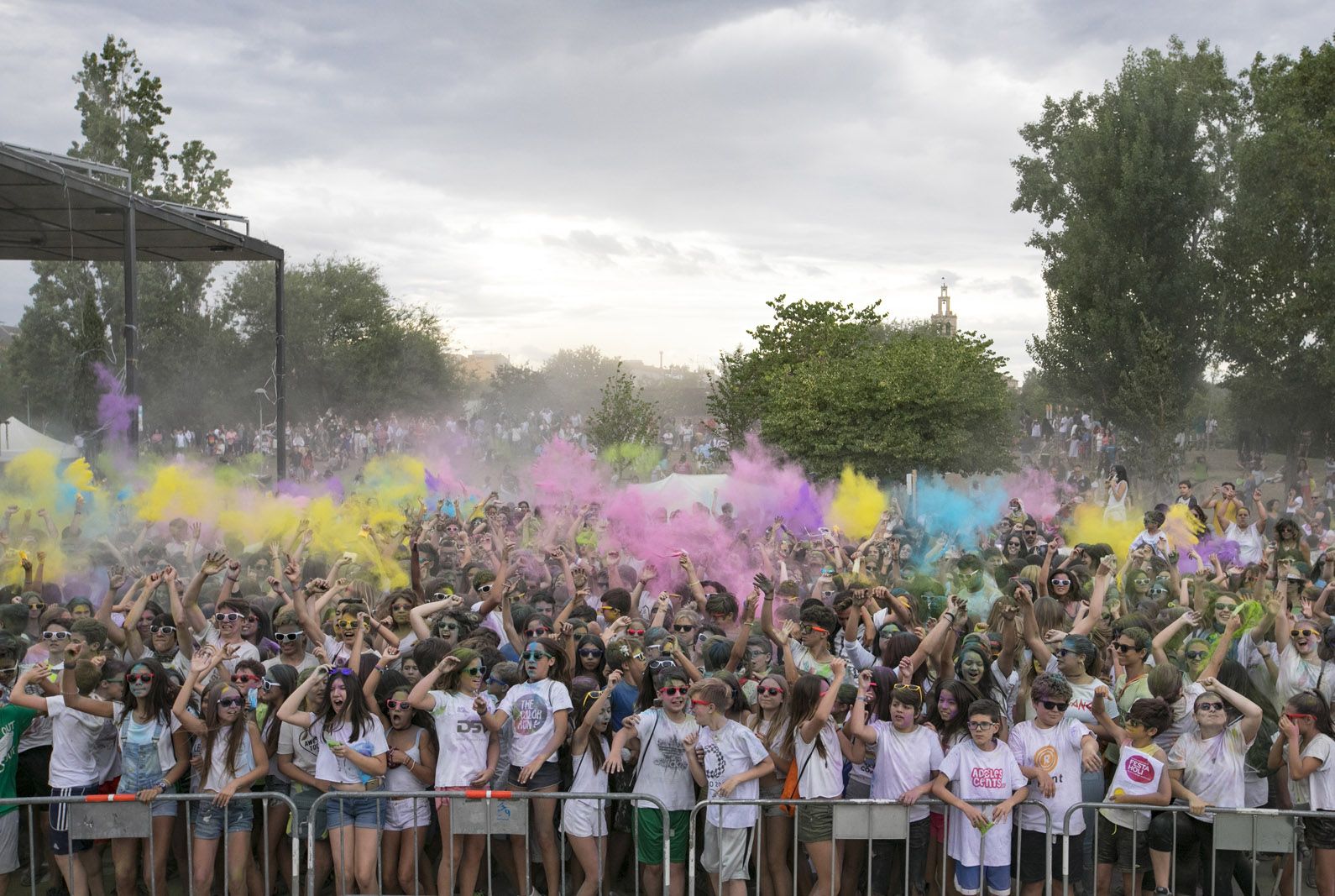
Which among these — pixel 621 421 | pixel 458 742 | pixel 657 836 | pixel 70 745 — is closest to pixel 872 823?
pixel 657 836

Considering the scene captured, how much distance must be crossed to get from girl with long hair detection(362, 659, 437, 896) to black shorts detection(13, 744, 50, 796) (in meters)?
1.98

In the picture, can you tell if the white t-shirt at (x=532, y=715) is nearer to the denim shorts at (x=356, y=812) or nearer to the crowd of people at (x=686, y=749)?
the crowd of people at (x=686, y=749)

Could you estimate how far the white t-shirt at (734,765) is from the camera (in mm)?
5605

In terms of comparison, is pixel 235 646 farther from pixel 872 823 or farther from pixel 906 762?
pixel 906 762

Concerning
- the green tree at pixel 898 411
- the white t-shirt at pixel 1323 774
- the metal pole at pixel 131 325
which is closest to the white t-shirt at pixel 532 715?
the white t-shirt at pixel 1323 774

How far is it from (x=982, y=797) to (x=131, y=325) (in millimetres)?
15106

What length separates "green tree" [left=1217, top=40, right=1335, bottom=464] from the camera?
22.2 m

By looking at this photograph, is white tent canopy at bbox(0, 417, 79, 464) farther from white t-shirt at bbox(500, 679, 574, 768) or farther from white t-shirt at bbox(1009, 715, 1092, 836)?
white t-shirt at bbox(1009, 715, 1092, 836)

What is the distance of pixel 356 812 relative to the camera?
5.70 m

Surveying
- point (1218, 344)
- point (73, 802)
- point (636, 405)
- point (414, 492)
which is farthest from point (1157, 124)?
point (73, 802)

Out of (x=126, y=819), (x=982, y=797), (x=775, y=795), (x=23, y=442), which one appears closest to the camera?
(x=982, y=797)

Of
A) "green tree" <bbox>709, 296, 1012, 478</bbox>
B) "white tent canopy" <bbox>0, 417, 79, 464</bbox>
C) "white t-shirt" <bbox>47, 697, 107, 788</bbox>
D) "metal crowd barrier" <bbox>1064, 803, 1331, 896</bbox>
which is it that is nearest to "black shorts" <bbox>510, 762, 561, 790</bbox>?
"white t-shirt" <bbox>47, 697, 107, 788</bbox>

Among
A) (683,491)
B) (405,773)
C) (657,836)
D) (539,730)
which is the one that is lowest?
(657,836)

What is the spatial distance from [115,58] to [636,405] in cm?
1982
